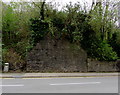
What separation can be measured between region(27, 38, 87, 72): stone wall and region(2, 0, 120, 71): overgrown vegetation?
537mm

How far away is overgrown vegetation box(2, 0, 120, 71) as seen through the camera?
15.2m

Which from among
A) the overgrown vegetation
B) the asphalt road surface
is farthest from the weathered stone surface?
the asphalt road surface

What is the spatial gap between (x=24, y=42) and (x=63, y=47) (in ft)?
14.3

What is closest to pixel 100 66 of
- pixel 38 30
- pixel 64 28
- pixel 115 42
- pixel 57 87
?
pixel 115 42

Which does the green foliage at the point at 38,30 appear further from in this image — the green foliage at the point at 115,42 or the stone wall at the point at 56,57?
the green foliage at the point at 115,42

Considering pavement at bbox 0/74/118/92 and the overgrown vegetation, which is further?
the overgrown vegetation

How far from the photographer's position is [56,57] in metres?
15.3

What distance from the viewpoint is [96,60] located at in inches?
621

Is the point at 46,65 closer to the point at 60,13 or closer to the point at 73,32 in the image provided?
the point at 73,32

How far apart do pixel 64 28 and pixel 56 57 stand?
9.43 ft

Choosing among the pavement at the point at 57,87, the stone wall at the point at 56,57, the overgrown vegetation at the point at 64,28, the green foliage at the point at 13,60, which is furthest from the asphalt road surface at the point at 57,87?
the overgrown vegetation at the point at 64,28

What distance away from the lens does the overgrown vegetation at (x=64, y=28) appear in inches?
599

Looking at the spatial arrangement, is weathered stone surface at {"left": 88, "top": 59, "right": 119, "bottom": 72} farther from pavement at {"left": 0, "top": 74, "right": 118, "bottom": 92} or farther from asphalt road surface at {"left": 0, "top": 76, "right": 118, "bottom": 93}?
asphalt road surface at {"left": 0, "top": 76, "right": 118, "bottom": 93}

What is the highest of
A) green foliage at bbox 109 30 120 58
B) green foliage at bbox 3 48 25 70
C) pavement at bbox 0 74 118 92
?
green foliage at bbox 109 30 120 58
